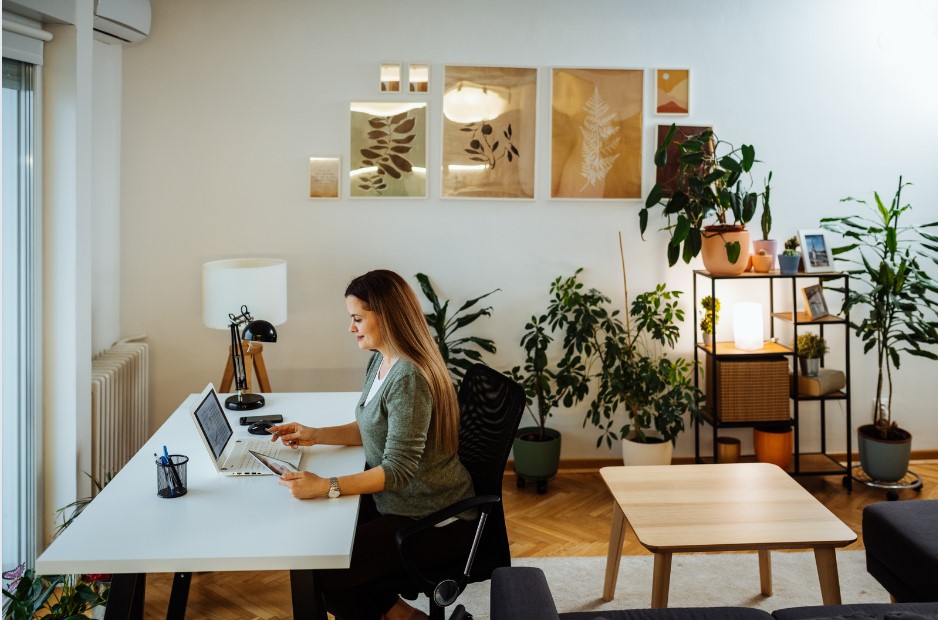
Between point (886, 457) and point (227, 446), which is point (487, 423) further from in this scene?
point (886, 457)

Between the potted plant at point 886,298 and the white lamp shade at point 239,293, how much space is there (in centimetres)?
275

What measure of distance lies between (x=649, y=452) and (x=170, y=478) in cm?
273

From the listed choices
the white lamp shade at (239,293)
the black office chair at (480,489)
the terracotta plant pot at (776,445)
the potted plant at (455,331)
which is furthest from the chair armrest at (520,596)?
the terracotta plant pot at (776,445)

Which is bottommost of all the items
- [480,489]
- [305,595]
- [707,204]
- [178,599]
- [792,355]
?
[178,599]

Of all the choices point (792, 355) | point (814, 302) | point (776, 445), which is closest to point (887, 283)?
point (814, 302)

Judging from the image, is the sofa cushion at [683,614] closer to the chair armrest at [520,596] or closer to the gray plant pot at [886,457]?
the chair armrest at [520,596]

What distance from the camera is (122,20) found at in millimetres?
3877

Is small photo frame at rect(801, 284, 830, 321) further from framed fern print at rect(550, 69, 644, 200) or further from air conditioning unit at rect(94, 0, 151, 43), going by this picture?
air conditioning unit at rect(94, 0, 151, 43)

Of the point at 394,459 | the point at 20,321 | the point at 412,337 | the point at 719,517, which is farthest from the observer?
the point at 20,321

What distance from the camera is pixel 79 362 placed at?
3295 mm

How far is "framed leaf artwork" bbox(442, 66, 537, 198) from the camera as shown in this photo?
4426 mm

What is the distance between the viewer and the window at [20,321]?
3.08 metres

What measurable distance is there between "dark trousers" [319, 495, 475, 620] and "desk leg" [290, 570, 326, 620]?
0.57ft

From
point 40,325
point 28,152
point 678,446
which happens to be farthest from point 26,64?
point 678,446
